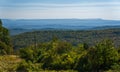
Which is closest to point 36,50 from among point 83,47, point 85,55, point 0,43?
point 83,47

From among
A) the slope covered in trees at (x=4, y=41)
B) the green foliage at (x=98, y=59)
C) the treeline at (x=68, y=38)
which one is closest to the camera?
the green foliage at (x=98, y=59)

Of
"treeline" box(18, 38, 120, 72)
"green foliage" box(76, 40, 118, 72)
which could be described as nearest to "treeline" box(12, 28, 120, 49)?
"treeline" box(18, 38, 120, 72)

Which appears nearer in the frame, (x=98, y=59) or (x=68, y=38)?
(x=98, y=59)

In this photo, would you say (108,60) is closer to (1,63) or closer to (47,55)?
(47,55)

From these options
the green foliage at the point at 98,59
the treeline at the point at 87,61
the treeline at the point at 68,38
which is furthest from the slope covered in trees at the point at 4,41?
the treeline at the point at 68,38

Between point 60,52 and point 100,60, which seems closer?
point 100,60

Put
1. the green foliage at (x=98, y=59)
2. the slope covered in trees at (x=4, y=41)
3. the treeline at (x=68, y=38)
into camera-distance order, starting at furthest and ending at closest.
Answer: the treeline at (x=68, y=38) < the slope covered in trees at (x=4, y=41) < the green foliage at (x=98, y=59)

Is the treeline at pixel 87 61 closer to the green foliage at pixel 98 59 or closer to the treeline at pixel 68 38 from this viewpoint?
the green foliage at pixel 98 59

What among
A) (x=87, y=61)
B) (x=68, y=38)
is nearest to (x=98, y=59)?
(x=87, y=61)

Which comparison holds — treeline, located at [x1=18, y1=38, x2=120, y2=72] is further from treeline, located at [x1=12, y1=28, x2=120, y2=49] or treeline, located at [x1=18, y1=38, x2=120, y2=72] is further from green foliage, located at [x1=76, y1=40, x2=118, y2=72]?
treeline, located at [x1=12, y1=28, x2=120, y2=49]

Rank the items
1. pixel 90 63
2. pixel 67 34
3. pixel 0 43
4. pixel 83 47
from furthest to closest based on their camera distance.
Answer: pixel 67 34 → pixel 0 43 → pixel 83 47 → pixel 90 63

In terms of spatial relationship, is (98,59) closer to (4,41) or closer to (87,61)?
(87,61)
